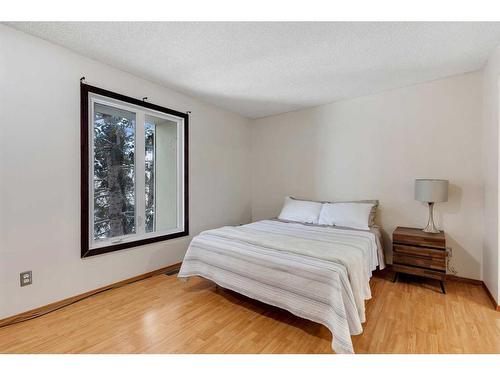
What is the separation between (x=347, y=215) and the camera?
316 centimetres

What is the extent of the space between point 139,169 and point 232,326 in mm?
2068

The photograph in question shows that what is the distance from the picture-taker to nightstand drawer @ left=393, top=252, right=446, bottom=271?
252cm

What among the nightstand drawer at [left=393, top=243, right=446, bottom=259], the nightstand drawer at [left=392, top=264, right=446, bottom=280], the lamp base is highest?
the lamp base

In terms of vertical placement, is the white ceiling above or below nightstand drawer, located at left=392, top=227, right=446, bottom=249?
above

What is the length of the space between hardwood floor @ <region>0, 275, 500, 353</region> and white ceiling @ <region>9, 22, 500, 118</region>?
2.35m

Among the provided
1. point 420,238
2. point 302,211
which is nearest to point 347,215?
point 302,211

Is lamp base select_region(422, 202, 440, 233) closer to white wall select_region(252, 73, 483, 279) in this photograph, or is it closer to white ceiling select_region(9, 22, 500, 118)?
white wall select_region(252, 73, 483, 279)

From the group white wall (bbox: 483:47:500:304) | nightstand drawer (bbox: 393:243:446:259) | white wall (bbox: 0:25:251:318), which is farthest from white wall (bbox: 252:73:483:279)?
white wall (bbox: 0:25:251:318)

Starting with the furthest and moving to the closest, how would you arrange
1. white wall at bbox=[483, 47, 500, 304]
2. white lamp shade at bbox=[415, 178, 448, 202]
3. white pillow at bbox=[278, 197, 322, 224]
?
white pillow at bbox=[278, 197, 322, 224]
white lamp shade at bbox=[415, 178, 448, 202]
white wall at bbox=[483, 47, 500, 304]

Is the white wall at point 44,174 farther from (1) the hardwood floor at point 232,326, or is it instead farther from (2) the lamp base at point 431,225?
(2) the lamp base at point 431,225

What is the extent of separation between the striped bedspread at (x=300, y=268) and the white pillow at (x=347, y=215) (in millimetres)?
265

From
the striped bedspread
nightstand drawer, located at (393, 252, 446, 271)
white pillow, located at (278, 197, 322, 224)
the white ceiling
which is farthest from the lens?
white pillow, located at (278, 197, 322, 224)
